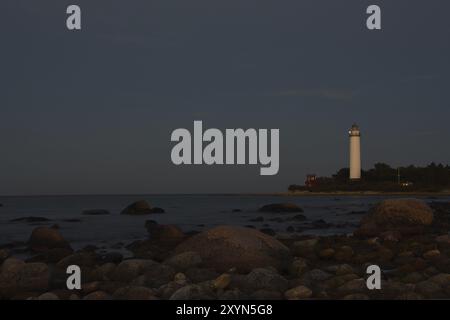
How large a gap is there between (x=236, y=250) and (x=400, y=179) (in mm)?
95830

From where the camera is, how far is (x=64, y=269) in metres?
12.8

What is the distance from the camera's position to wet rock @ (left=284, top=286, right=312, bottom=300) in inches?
369

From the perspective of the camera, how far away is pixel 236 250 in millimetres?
12305

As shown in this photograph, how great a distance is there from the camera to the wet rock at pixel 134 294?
30.5ft

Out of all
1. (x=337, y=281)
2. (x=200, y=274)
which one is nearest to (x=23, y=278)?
(x=200, y=274)

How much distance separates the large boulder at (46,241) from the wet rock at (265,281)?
30.0 feet

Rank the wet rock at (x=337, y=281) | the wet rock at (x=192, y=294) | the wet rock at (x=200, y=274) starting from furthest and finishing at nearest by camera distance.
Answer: the wet rock at (x=200, y=274)
the wet rock at (x=337, y=281)
the wet rock at (x=192, y=294)

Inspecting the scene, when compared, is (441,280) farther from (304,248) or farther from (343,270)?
(304,248)

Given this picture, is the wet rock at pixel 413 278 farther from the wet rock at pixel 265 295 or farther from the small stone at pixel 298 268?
the wet rock at pixel 265 295

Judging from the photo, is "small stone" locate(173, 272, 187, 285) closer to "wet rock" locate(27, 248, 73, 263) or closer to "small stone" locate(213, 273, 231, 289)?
"small stone" locate(213, 273, 231, 289)

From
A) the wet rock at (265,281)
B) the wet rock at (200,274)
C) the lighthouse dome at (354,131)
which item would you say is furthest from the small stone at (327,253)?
the lighthouse dome at (354,131)
